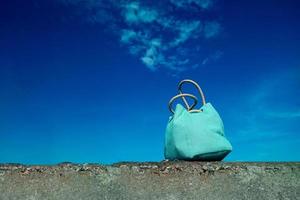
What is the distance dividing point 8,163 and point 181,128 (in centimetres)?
95

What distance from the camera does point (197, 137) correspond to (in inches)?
80.9

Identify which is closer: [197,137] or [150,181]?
[150,181]

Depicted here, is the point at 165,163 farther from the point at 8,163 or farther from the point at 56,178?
the point at 8,163

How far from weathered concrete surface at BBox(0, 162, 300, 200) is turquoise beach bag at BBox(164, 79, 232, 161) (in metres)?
0.28

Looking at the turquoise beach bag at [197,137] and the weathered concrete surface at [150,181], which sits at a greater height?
the turquoise beach bag at [197,137]

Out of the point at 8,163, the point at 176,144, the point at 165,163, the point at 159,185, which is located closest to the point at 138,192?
the point at 159,185

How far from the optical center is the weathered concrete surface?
5.41ft

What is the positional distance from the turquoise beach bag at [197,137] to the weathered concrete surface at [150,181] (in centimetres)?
28

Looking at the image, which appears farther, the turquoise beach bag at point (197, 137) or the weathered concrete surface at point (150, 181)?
the turquoise beach bag at point (197, 137)

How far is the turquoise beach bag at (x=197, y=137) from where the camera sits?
2031 mm

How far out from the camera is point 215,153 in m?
2.06

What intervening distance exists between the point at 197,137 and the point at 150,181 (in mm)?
485

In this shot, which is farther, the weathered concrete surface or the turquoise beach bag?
the turquoise beach bag

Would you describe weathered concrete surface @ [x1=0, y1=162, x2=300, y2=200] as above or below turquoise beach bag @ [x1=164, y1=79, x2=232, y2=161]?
below
